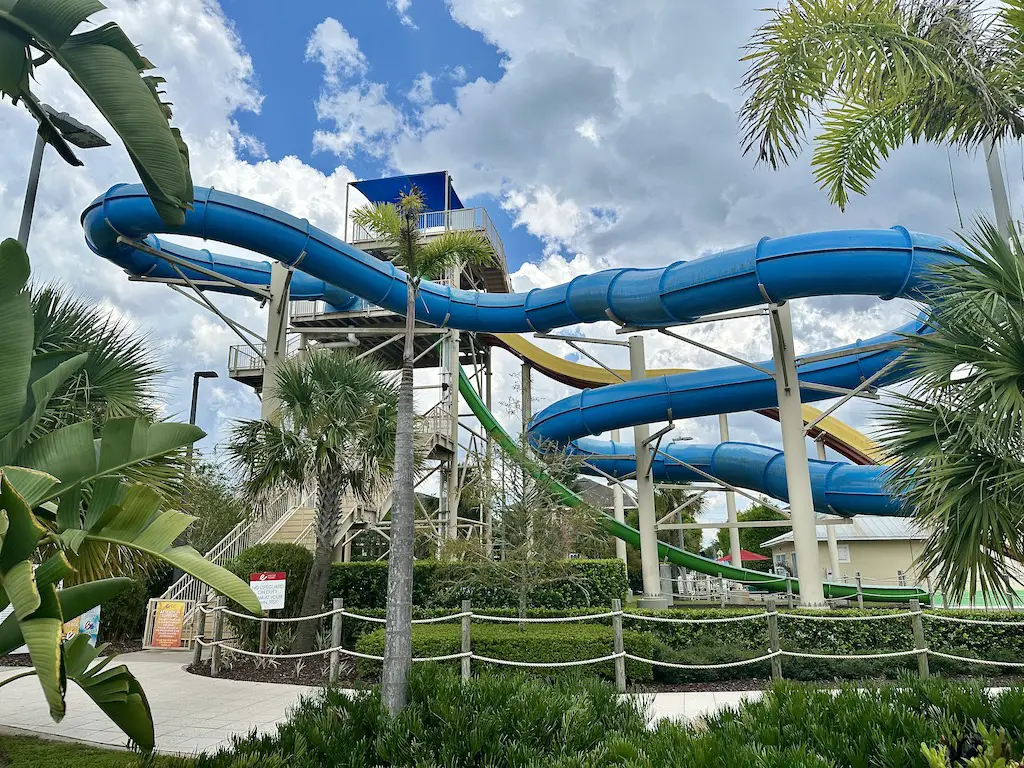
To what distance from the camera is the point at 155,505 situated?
4.16 m

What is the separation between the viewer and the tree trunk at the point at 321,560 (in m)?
11.4

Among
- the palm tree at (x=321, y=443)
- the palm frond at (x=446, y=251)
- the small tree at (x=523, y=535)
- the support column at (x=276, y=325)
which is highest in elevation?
the support column at (x=276, y=325)

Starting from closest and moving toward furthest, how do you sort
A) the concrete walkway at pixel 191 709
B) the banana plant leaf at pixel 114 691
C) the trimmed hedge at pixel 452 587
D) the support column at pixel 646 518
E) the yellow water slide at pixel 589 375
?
the banana plant leaf at pixel 114 691
the concrete walkway at pixel 191 709
the trimmed hedge at pixel 452 587
the support column at pixel 646 518
the yellow water slide at pixel 589 375

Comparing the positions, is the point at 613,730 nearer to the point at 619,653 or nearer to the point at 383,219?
the point at 619,653

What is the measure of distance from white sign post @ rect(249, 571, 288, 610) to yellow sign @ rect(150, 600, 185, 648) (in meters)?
3.44

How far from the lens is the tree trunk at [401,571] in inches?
226

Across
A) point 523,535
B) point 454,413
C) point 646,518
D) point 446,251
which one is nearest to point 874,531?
point 646,518

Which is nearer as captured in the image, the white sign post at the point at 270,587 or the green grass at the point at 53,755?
the green grass at the point at 53,755

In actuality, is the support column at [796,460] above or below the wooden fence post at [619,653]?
above

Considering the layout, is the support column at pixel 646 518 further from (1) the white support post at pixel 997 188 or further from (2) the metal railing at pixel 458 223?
(1) the white support post at pixel 997 188

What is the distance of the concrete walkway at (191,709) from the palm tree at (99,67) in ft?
16.8

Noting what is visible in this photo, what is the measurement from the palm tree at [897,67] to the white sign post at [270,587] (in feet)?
30.8

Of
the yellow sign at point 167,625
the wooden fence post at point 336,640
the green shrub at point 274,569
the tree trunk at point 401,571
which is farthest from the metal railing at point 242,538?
the tree trunk at point 401,571

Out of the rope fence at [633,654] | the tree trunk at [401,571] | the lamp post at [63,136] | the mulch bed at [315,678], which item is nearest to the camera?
the tree trunk at [401,571]
